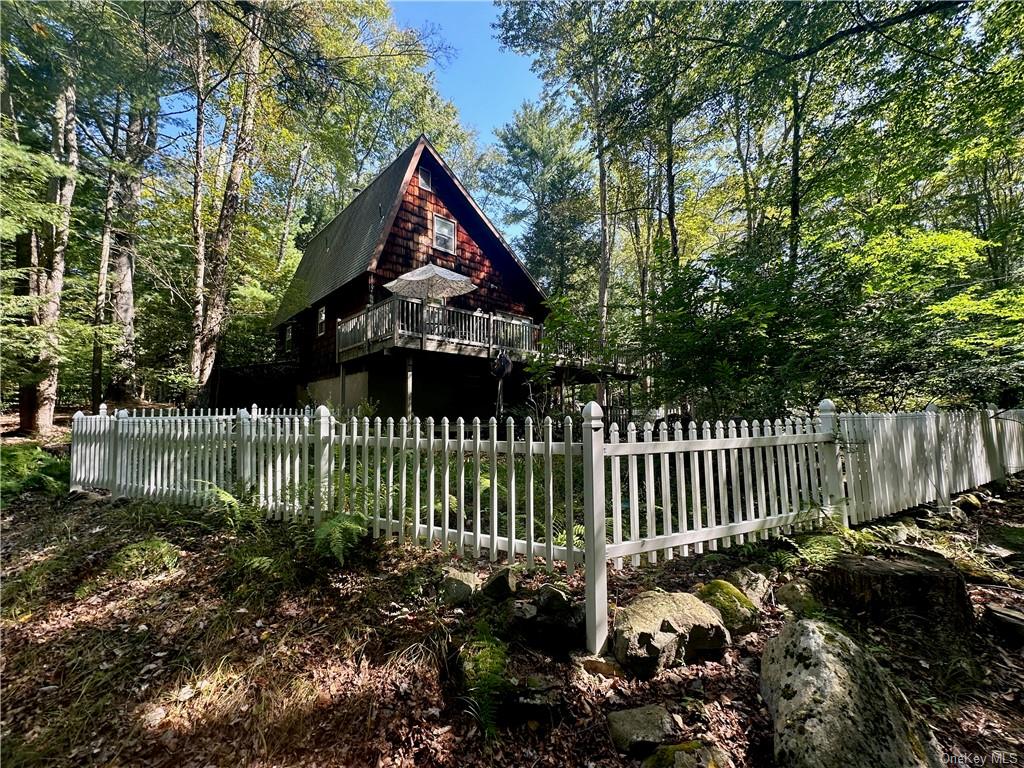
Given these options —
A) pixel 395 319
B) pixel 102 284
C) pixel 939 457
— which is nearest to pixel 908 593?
pixel 939 457

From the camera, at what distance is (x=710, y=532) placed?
11.2ft

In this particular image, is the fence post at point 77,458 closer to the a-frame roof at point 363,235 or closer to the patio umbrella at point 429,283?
the patio umbrella at point 429,283

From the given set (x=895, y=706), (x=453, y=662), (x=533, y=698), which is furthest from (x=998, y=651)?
(x=453, y=662)

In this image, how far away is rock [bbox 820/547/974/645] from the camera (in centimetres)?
273

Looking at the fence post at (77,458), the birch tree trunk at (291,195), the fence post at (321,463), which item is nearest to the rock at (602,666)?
the fence post at (321,463)

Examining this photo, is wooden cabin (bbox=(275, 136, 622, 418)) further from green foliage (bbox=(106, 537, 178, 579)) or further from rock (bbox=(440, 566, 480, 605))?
rock (bbox=(440, 566, 480, 605))

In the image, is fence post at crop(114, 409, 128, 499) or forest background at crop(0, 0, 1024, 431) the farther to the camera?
fence post at crop(114, 409, 128, 499)

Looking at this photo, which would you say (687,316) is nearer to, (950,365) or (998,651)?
(950,365)

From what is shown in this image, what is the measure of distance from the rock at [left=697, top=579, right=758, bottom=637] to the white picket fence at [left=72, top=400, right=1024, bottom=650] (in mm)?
349

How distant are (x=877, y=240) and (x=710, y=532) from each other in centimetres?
568

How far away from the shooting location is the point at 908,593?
9.19 feet

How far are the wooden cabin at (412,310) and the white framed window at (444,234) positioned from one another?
4 centimetres

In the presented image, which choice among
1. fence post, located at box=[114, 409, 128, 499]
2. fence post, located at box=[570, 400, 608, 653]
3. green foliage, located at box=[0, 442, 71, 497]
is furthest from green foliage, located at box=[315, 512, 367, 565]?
green foliage, located at box=[0, 442, 71, 497]

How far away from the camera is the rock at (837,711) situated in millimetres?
1689
